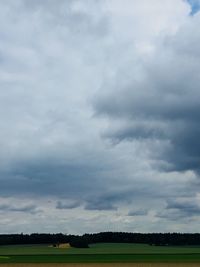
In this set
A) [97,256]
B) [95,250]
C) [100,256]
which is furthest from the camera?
[95,250]

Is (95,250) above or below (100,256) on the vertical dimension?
above

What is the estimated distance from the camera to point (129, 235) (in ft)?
603

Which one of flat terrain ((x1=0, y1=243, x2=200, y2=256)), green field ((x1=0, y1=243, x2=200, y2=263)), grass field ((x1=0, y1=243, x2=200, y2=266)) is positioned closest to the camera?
grass field ((x1=0, y1=243, x2=200, y2=266))

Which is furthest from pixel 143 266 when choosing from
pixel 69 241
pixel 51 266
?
pixel 69 241

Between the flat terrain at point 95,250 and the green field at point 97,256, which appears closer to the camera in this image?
the green field at point 97,256

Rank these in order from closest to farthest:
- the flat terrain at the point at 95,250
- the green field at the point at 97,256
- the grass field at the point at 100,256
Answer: the grass field at the point at 100,256 < the green field at the point at 97,256 < the flat terrain at the point at 95,250

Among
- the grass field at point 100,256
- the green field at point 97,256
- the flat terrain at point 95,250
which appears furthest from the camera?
the flat terrain at point 95,250

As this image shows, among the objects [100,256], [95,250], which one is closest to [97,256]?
[100,256]

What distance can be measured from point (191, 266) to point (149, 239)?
422 ft

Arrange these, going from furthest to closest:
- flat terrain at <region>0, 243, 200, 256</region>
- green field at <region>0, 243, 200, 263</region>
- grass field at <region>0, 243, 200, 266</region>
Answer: flat terrain at <region>0, 243, 200, 256</region> → green field at <region>0, 243, 200, 263</region> → grass field at <region>0, 243, 200, 266</region>

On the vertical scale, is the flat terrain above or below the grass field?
above

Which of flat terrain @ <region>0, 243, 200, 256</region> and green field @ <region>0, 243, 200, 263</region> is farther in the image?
flat terrain @ <region>0, 243, 200, 256</region>

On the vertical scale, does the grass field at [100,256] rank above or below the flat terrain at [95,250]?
below

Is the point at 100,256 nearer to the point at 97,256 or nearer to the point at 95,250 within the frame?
the point at 97,256
